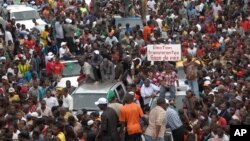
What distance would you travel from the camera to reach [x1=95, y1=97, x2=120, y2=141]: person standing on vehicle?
1402cm

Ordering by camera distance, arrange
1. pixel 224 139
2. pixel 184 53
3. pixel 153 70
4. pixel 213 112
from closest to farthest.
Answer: pixel 224 139 → pixel 213 112 → pixel 153 70 → pixel 184 53

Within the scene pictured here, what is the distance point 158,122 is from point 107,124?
857mm

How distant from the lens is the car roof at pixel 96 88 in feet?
60.2

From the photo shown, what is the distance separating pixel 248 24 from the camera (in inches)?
1073

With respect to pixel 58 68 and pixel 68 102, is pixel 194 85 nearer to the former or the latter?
pixel 68 102

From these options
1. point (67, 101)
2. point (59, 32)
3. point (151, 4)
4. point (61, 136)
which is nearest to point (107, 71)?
point (67, 101)

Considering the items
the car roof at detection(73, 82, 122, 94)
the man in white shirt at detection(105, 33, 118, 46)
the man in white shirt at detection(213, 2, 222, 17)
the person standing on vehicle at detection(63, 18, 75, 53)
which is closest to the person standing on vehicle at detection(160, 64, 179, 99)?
the car roof at detection(73, 82, 122, 94)

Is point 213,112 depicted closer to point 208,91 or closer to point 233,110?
point 233,110

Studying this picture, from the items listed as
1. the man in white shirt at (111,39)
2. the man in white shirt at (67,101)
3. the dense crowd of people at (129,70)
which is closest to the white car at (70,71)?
the dense crowd of people at (129,70)

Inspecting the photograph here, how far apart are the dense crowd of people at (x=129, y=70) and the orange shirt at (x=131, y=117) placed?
17 millimetres

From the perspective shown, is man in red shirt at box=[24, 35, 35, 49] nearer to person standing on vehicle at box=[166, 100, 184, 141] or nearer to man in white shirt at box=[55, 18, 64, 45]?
man in white shirt at box=[55, 18, 64, 45]

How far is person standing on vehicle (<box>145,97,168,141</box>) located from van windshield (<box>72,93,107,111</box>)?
364 centimetres

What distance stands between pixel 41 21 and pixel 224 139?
50.8 feet

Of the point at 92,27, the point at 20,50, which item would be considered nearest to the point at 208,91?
the point at 20,50
